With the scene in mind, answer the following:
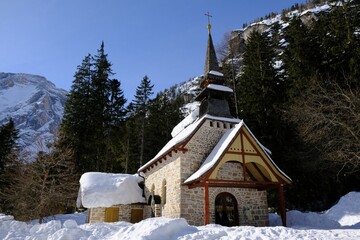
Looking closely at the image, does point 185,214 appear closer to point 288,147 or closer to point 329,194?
point 288,147

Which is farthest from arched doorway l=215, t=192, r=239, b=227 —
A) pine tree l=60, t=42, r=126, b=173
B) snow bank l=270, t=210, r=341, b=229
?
pine tree l=60, t=42, r=126, b=173

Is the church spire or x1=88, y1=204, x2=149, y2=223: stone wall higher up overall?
the church spire

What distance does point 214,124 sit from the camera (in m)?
18.2

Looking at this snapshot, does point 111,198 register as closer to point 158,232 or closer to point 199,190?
point 199,190

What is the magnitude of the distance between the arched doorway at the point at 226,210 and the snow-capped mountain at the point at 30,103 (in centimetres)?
10052

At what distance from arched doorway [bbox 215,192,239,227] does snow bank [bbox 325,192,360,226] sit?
6791mm

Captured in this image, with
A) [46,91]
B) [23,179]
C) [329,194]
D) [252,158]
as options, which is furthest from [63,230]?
[46,91]

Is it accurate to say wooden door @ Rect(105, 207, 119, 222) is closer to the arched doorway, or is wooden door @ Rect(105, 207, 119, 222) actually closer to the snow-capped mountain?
the arched doorway

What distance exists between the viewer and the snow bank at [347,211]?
692 inches

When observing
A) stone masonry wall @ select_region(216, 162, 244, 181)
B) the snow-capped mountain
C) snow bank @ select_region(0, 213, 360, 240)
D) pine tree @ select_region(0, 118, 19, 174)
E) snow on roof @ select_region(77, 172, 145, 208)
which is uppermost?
the snow-capped mountain

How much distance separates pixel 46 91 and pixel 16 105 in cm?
2327

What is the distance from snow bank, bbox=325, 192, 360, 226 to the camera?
17566 mm

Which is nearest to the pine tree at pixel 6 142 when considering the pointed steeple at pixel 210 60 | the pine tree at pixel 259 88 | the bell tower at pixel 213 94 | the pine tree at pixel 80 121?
the pine tree at pixel 80 121

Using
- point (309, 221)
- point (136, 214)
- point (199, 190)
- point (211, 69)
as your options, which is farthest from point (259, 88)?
point (136, 214)
